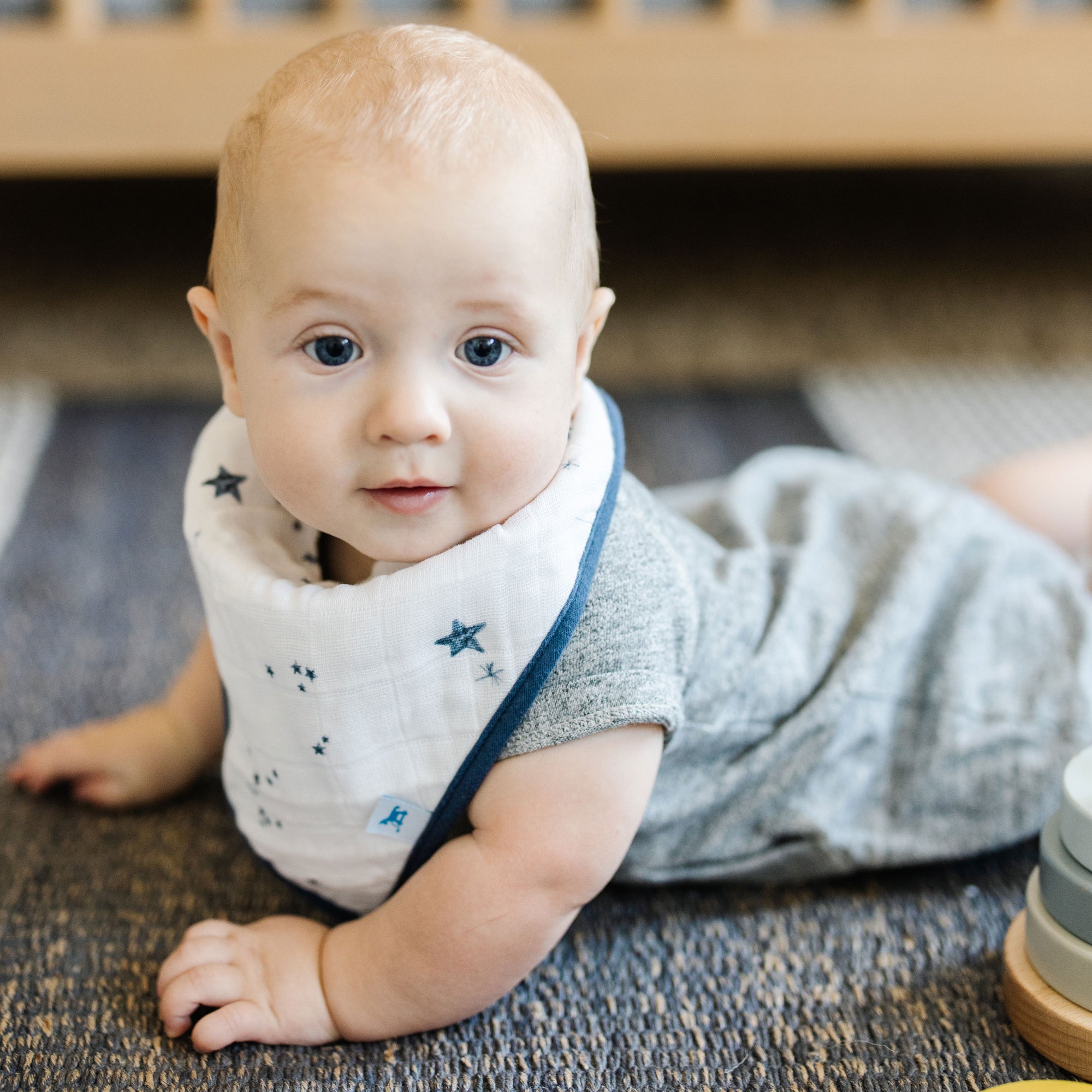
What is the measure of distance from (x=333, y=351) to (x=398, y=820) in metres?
0.24

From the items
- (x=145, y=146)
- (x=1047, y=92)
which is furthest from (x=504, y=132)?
(x=1047, y=92)

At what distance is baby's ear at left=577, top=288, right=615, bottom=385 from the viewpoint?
60 cm

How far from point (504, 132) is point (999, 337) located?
1.17 meters

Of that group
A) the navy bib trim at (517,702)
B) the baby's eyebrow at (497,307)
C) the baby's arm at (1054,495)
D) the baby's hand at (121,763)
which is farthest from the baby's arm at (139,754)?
the baby's arm at (1054,495)

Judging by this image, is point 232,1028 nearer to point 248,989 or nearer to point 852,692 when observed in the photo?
point 248,989

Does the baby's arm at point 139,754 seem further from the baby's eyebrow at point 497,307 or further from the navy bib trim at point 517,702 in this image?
the baby's eyebrow at point 497,307

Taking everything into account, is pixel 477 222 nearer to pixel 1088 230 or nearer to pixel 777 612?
pixel 777 612

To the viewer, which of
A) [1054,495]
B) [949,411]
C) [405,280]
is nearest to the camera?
[405,280]

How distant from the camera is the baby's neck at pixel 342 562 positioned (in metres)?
0.67

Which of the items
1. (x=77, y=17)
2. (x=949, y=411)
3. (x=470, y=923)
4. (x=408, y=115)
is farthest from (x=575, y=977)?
(x=77, y=17)

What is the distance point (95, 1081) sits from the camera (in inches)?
22.5

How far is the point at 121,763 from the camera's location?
77cm

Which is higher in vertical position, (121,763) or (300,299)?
(300,299)

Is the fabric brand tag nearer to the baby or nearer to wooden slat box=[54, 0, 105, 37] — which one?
the baby
